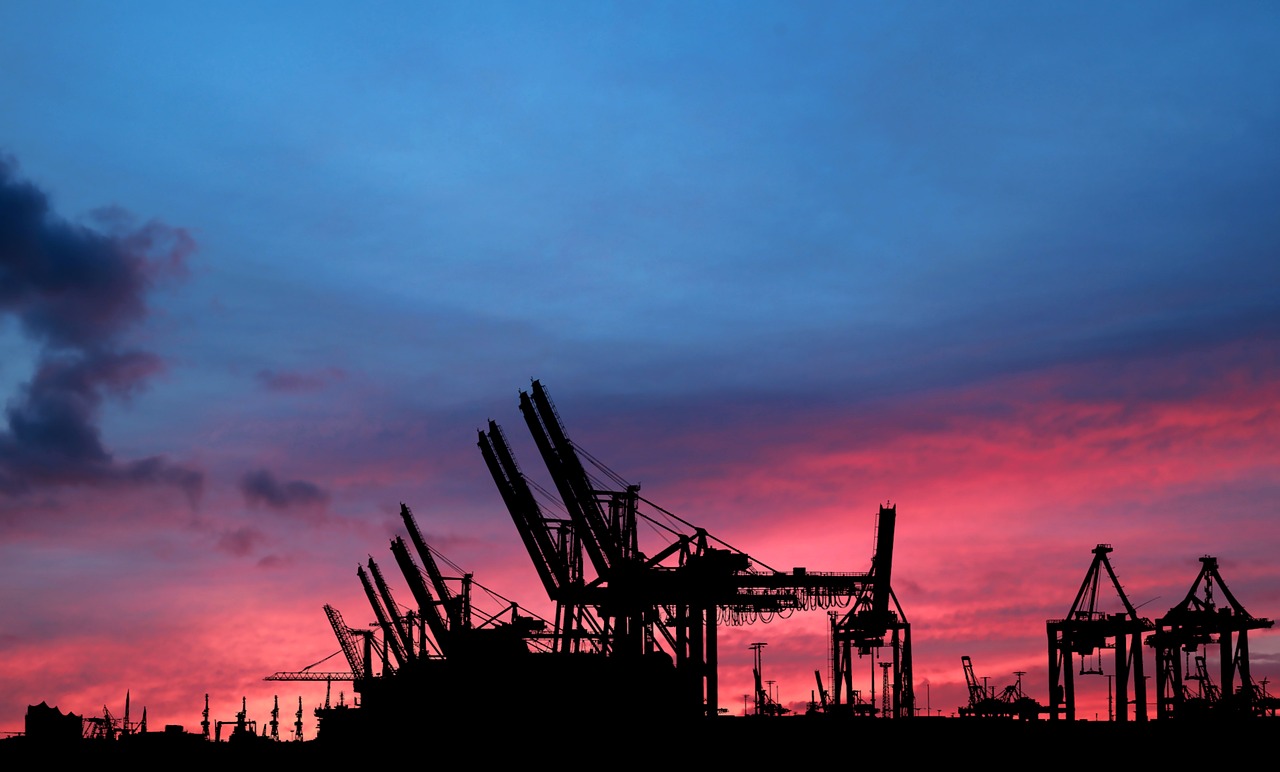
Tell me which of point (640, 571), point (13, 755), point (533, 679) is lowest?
point (13, 755)

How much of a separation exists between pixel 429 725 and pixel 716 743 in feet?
71.7

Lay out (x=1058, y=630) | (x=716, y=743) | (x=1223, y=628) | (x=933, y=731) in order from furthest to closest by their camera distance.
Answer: (x=1058, y=630)
(x=1223, y=628)
(x=933, y=731)
(x=716, y=743)

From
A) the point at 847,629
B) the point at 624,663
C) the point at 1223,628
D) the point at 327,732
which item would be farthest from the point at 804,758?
the point at 327,732

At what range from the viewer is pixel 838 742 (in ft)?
283

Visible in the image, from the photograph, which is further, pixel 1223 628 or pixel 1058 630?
pixel 1058 630

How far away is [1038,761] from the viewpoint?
84.5 meters

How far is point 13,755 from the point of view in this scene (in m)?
113

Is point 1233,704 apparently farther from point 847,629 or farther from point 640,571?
point 640,571

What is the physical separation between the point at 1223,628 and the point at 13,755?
334ft

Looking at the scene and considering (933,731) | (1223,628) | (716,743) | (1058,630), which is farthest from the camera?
(1058,630)

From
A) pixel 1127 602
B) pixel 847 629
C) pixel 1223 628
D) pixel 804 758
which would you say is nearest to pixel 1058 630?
pixel 1127 602

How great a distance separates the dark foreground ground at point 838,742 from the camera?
81.6 m

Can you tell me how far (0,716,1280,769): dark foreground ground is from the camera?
268ft

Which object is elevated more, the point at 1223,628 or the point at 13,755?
the point at 1223,628
